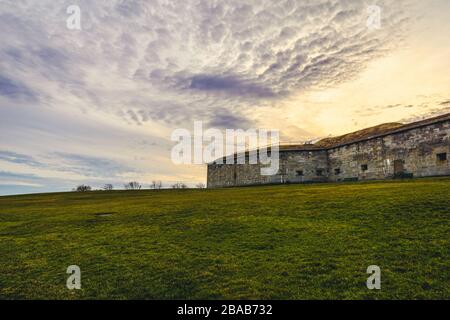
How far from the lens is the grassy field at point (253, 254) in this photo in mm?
6586

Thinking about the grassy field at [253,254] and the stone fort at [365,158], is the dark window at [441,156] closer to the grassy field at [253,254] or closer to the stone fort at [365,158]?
the stone fort at [365,158]

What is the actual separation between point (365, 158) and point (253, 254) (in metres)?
28.7

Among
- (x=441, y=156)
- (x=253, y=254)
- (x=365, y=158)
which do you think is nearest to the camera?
(x=253, y=254)

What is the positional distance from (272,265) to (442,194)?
983 centimetres

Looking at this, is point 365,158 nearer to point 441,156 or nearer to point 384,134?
point 384,134

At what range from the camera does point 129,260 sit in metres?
8.95

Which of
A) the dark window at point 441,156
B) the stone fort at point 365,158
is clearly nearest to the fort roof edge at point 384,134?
the stone fort at point 365,158

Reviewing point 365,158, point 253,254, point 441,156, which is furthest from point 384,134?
point 253,254

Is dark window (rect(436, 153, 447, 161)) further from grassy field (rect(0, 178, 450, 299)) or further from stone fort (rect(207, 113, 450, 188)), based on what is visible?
grassy field (rect(0, 178, 450, 299))

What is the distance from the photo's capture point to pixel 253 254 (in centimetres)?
863

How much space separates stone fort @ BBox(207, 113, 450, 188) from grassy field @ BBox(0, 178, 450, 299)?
15706 mm

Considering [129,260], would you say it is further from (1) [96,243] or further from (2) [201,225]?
(2) [201,225]

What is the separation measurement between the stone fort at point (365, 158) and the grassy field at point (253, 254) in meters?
15.7
